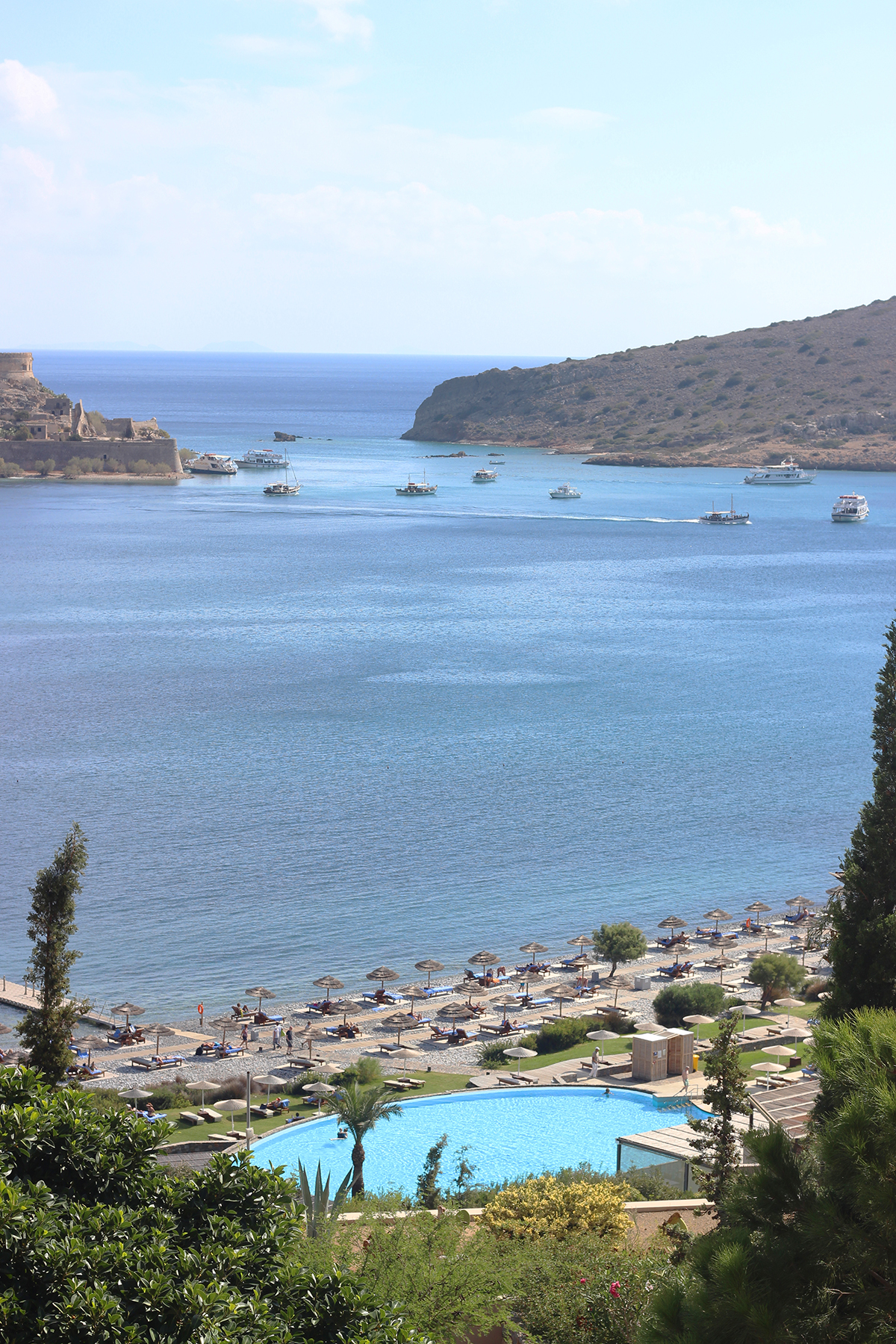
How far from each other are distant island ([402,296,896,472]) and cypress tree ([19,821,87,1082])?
132m

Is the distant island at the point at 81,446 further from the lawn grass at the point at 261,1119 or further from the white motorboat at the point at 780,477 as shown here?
the lawn grass at the point at 261,1119

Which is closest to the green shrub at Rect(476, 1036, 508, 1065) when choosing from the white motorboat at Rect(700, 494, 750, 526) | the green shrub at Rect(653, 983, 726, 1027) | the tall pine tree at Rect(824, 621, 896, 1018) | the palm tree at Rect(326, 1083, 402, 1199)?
the green shrub at Rect(653, 983, 726, 1027)

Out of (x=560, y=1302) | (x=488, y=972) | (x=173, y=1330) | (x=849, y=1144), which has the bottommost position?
(x=488, y=972)

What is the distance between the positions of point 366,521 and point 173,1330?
316 feet

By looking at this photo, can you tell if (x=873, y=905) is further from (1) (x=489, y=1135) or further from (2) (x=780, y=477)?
(2) (x=780, y=477)

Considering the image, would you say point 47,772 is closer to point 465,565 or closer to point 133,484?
point 465,565

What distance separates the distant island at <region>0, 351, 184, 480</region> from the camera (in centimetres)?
12425

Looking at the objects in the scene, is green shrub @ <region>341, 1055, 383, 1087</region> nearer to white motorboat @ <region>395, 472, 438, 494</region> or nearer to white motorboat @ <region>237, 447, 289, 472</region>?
white motorboat @ <region>395, 472, 438, 494</region>

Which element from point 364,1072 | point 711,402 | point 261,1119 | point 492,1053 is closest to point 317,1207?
point 261,1119

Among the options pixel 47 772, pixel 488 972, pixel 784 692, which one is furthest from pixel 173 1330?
pixel 784 692

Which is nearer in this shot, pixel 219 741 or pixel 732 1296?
pixel 732 1296

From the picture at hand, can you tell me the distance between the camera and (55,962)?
14.6m

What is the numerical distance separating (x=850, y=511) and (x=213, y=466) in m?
60.4

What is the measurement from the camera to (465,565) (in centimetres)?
8150
